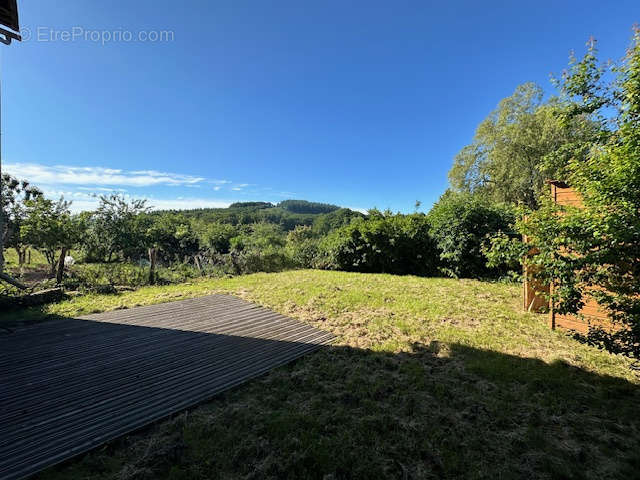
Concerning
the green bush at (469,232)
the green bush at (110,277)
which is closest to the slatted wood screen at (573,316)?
the green bush at (469,232)

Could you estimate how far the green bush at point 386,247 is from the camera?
931 cm

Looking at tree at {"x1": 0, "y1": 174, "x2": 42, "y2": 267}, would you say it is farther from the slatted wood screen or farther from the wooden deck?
the slatted wood screen

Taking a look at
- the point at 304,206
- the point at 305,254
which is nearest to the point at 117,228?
the point at 305,254

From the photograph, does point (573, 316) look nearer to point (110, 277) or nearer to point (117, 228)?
point (110, 277)

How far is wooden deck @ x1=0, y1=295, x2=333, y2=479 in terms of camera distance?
1.99 meters

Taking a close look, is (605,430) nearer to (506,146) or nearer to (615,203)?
(615,203)

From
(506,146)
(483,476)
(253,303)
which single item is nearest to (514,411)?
(483,476)

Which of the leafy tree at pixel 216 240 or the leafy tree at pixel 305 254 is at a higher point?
the leafy tree at pixel 216 240

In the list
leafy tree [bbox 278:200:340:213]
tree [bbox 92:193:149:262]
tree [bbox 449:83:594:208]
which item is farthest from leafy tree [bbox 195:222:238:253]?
leafy tree [bbox 278:200:340:213]

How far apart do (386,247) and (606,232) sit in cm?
775

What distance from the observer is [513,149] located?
1562cm

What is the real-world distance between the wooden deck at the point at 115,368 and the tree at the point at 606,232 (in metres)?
2.91

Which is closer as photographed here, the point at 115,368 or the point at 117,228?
the point at 115,368

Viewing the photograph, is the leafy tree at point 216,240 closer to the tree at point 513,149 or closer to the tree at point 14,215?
the tree at point 14,215
